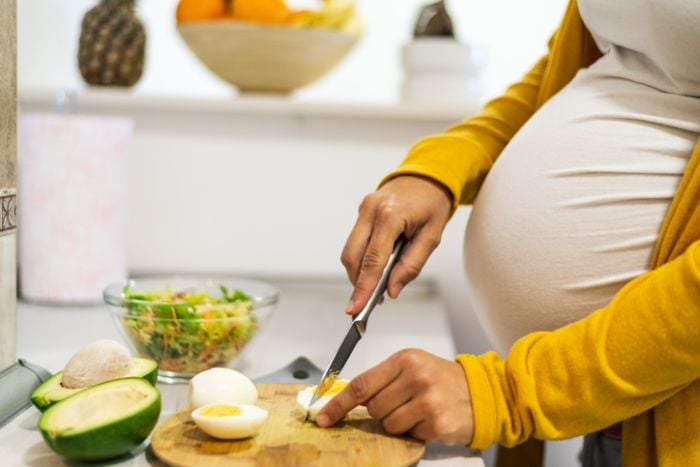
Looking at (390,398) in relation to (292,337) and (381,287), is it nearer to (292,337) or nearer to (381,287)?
(381,287)

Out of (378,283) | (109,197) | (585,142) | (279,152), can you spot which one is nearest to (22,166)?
(109,197)

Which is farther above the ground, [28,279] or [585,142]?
[585,142]

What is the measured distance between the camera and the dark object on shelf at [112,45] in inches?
65.1

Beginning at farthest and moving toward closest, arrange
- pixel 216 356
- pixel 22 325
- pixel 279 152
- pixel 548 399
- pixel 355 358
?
1. pixel 279 152
2. pixel 22 325
3. pixel 355 358
4. pixel 216 356
5. pixel 548 399

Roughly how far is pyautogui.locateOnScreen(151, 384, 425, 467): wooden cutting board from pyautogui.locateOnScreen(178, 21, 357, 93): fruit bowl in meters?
0.94

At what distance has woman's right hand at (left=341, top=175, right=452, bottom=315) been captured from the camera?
2.91 ft

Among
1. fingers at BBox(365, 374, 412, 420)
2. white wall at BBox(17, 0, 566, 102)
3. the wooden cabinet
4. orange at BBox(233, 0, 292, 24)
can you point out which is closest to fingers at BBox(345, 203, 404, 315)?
fingers at BBox(365, 374, 412, 420)

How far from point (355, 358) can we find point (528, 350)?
417 millimetres

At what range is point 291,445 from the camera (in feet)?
2.46

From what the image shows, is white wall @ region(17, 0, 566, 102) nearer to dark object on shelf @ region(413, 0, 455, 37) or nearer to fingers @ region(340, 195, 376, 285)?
dark object on shelf @ region(413, 0, 455, 37)

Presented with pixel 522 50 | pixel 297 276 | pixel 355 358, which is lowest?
pixel 297 276

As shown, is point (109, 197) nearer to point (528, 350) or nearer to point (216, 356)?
point (216, 356)

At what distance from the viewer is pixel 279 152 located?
1688 millimetres

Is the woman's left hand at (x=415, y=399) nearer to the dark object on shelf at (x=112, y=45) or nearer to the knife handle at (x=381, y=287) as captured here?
the knife handle at (x=381, y=287)
